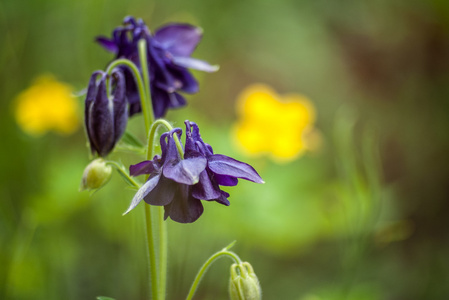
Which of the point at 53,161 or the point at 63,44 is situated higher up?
the point at 63,44

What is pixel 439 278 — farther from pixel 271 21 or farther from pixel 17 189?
pixel 271 21

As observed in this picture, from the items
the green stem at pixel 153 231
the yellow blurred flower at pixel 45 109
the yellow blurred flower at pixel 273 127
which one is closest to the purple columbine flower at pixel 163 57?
the green stem at pixel 153 231

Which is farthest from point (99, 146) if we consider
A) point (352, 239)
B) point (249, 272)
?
point (352, 239)

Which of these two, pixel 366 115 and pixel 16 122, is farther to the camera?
pixel 366 115

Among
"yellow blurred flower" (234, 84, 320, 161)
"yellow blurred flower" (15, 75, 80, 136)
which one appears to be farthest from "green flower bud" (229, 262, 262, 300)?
"yellow blurred flower" (15, 75, 80, 136)

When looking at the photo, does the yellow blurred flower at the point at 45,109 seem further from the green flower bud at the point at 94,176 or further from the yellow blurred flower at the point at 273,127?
the green flower bud at the point at 94,176

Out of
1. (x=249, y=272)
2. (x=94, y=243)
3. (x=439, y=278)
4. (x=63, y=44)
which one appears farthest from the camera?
(x=63, y=44)

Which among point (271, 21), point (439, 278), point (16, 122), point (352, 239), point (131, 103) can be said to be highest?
point (271, 21)

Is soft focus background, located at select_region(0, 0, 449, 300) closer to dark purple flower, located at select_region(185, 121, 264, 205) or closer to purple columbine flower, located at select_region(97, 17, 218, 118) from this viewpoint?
purple columbine flower, located at select_region(97, 17, 218, 118)
